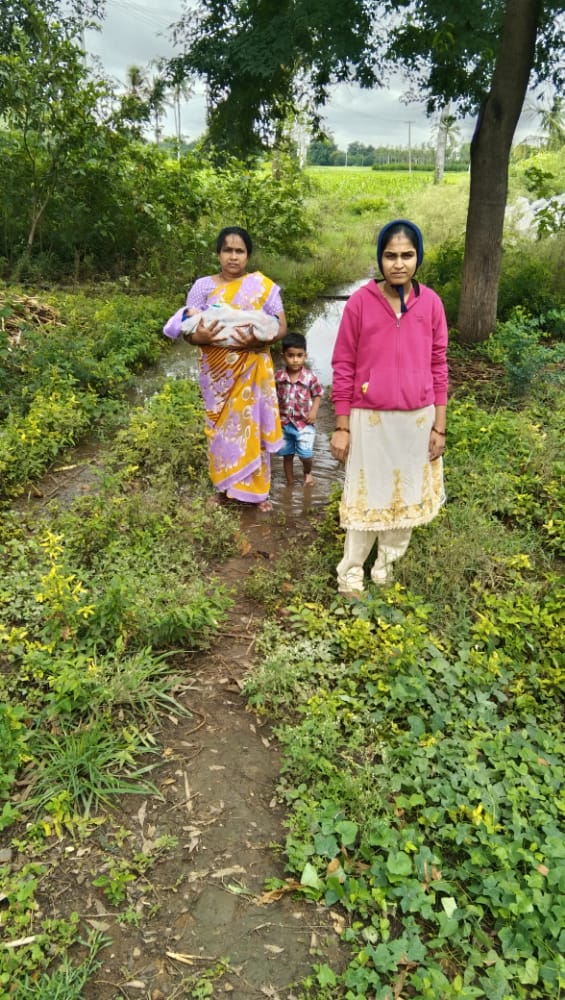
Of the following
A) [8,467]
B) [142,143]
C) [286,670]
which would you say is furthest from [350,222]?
[286,670]

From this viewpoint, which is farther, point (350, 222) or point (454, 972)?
point (350, 222)

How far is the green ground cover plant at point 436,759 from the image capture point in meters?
2.15

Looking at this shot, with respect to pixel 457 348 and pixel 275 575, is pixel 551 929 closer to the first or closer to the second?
pixel 275 575

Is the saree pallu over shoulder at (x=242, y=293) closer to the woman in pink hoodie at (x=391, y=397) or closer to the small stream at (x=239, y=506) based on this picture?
the woman in pink hoodie at (x=391, y=397)

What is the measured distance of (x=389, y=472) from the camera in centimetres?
354

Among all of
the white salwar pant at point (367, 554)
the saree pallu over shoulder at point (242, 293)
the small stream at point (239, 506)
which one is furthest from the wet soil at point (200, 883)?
the saree pallu over shoulder at point (242, 293)

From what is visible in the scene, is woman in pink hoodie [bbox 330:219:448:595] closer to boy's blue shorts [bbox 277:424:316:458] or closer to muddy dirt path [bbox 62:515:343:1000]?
muddy dirt path [bbox 62:515:343:1000]

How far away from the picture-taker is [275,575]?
404 cm

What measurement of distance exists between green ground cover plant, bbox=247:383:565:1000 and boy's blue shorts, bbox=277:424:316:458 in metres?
0.91

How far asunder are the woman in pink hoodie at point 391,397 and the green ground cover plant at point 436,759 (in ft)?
1.46

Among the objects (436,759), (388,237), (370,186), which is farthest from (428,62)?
(370,186)

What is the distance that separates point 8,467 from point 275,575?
239cm

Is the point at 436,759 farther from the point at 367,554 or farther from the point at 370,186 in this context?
the point at 370,186

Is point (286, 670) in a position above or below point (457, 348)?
below
